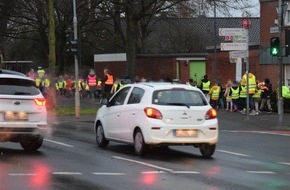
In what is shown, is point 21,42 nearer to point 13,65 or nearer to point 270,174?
point 13,65

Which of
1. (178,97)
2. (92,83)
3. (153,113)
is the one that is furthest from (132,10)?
(153,113)

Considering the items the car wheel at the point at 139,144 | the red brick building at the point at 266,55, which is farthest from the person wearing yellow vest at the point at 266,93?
the car wheel at the point at 139,144

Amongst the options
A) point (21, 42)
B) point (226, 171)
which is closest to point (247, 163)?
point (226, 171)

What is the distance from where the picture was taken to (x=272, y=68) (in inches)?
1409

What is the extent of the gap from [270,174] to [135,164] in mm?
2605

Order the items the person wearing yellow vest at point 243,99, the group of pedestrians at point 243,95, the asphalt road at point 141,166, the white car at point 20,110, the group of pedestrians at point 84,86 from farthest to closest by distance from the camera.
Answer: the group of pedestrians at point 84,86 < the person wearing yellow vest at point 243,99 < the group of pedestrians at point 243,95 < the white car at point 20,110 < the asphalt road at point 141,166

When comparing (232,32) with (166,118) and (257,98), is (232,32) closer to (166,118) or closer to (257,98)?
(257,98)

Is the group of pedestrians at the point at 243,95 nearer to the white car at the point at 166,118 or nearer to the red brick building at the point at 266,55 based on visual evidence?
the red brick building at the point at 266,55

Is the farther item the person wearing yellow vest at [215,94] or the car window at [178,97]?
the person wearing yellow vest at [215,94]

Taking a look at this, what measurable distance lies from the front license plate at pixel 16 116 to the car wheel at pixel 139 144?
2.43m

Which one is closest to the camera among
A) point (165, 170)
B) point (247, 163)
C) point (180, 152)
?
point (165, 170)

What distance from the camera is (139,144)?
12766 millimetres

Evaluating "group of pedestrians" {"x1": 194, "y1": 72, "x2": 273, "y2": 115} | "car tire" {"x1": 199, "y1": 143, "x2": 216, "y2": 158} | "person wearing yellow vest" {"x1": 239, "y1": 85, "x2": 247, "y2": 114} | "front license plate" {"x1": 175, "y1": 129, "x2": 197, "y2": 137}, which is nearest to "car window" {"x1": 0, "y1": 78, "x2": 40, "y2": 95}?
"front license plate" {"x1": 175, "y1": 129, "x2": 197, "y2": 137}

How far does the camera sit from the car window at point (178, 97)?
12.7m
